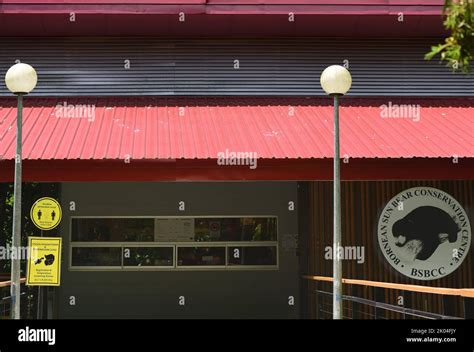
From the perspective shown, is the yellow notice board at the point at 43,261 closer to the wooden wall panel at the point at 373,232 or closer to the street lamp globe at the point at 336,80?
the street lamp globe at the point at 336,80

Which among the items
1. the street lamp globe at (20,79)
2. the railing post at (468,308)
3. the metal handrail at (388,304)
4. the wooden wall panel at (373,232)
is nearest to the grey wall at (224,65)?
the wooden wall panel at (373,232)

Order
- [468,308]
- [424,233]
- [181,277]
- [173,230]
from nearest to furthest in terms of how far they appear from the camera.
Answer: [468,308], [424,233], [181,277], [173,230]

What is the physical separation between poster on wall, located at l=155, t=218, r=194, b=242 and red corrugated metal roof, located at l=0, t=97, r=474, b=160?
4180mm

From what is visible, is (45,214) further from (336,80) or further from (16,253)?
(336,80)

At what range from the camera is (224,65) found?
44.0 ft

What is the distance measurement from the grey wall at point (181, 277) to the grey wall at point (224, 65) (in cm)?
368

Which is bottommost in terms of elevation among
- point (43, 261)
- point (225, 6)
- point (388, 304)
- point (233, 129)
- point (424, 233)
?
point (388, 304)

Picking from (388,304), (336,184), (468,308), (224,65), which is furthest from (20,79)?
(468,308)

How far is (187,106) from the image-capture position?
42.4 ft

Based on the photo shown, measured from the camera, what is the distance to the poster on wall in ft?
54.1

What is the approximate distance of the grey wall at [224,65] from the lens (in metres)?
13.2

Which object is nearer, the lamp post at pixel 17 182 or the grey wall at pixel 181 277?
Answer: the lamp post at pixel 17 182

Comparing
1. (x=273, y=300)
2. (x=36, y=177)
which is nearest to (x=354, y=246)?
(x=273, y=300)

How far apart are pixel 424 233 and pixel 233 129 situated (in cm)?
417
